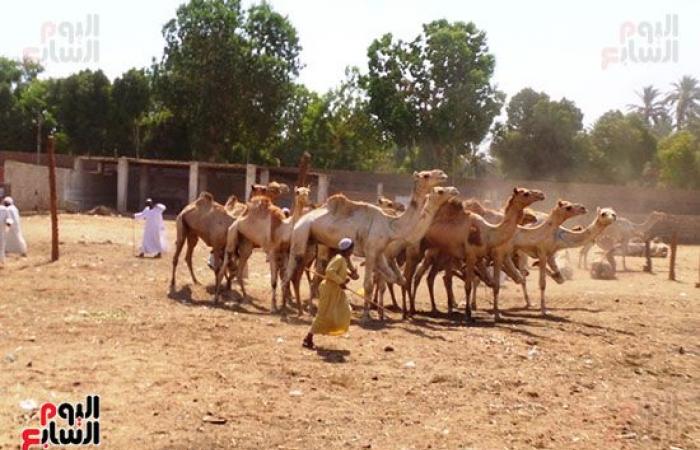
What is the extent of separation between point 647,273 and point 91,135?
34.3 metres

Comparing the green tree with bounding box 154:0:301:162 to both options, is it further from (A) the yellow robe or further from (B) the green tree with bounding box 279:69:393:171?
(A) the yellow robe

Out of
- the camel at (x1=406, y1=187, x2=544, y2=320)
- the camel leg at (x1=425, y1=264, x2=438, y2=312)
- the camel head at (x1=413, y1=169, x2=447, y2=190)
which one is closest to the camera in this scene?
the camel head at (x1=413, y1=169, x2=447, y2=190)

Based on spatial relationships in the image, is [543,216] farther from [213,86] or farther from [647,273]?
[213,86]

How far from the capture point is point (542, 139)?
4881cm

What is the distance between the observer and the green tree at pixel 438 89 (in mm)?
41812

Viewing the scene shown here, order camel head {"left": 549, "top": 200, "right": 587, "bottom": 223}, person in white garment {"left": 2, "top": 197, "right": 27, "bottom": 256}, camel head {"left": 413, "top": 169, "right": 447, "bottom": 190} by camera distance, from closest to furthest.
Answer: camel head {"left": 413, "top": 169, "right": 447, "bottom": 190} → camel head {"left": 549, "top": 200, "right": 587, "bottom": 223} → person in white garment {"left": 2, "top": 197, "right": 27, "bottom": 256}

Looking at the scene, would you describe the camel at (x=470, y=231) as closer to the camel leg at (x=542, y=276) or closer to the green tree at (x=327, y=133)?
the camel leg at (x=542, y=276)

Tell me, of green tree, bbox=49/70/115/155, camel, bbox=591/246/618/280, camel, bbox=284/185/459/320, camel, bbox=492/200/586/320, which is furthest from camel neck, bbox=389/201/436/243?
green tree, bbox=49/70/115/155

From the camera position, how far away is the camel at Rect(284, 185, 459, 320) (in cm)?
1274

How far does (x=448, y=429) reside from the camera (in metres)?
7.10

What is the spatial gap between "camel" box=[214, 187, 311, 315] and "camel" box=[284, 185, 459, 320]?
0.63m

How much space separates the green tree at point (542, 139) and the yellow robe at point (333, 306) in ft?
133

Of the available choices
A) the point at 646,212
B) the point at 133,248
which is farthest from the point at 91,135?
the point at 646,212

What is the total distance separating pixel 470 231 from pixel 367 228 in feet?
6.94
